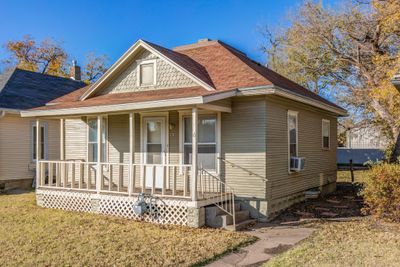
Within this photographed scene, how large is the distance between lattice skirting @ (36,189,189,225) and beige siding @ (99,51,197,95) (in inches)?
144

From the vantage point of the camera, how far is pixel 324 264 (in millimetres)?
6020

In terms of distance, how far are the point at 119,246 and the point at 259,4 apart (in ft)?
87.3

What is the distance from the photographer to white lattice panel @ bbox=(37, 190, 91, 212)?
35.5 ft

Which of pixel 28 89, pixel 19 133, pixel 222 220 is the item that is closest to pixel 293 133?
pixel 222 220

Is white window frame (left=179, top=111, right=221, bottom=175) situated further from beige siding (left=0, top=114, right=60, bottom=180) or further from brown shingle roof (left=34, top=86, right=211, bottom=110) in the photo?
beige siding (left=0, top=114, right=60, bottom=180)

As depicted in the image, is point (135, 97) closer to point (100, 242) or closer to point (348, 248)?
point (100, 242)

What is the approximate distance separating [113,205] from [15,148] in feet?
24.2

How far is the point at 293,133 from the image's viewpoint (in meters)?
11.7

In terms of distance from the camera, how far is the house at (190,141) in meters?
9.45

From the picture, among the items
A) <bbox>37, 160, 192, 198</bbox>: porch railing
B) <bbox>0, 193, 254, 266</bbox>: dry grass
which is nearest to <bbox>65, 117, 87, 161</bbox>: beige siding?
<bbox>37, 160, 192, 198</bbox>: porch railing

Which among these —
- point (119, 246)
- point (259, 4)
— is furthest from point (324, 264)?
point (259, 4)

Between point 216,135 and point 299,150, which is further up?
point 216,135

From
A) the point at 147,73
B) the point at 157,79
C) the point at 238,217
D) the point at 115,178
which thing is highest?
the point at 147,73

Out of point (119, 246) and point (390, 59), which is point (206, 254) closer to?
point (119, 246)
